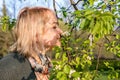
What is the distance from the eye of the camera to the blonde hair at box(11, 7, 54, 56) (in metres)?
2.20

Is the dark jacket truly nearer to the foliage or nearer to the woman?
the woman

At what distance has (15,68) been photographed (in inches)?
85.0

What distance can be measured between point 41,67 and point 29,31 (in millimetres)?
284

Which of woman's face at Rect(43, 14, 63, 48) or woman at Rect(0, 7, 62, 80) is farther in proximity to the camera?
woman's face at Rect(43, 14, 63, 48)

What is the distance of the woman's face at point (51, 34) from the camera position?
2277 millimetres

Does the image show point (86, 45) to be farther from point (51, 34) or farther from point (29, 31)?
point (29, 31)

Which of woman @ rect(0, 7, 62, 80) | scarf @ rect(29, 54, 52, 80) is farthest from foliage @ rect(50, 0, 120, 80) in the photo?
woman @ rect(0, 7, 62, 80)

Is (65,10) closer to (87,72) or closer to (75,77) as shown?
(87,72)

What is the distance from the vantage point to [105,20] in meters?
2.11

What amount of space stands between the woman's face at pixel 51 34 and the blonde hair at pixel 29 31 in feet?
0.11

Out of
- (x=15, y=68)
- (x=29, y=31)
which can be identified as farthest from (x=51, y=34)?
(x=15, y=68)

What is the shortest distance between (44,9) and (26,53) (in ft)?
1.15

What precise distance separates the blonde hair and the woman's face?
0.03 metres

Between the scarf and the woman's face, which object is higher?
the woman's face
